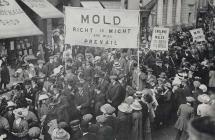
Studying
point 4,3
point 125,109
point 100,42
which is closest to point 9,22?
point 4,3

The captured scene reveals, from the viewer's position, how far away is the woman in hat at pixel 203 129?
261 centimetres

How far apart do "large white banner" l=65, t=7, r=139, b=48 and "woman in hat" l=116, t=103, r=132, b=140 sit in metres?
2.83

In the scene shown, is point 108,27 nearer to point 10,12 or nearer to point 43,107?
point 43,107

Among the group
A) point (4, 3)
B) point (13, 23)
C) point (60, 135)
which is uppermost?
point (4, 3)

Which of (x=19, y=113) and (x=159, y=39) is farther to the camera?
(x=159, y=39)

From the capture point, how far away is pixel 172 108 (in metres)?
11.1

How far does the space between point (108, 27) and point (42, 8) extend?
9476 mm

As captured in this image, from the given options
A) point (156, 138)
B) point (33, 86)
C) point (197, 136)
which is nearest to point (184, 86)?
point (156, 138)

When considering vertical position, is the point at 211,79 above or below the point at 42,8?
below

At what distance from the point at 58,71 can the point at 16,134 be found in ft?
18.8

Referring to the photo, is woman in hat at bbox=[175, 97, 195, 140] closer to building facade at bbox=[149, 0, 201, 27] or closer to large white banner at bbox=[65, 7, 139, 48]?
large white banner at bbox=[65, 7, 139, 48]

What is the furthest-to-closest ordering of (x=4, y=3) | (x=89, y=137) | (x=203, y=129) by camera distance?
1. (x=4, y=3)
2. (x=89, y=137)
3. (x=203, y=129)

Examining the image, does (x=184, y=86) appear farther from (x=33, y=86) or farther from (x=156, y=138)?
(x=33, y=86)

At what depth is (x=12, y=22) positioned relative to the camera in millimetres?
16344
